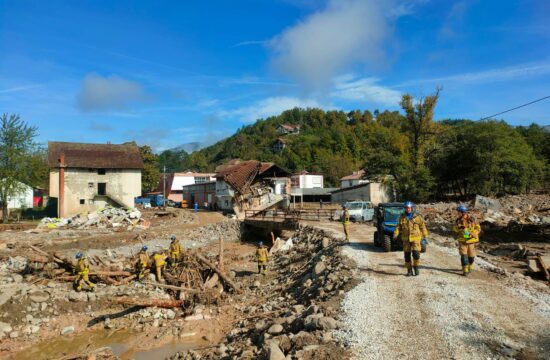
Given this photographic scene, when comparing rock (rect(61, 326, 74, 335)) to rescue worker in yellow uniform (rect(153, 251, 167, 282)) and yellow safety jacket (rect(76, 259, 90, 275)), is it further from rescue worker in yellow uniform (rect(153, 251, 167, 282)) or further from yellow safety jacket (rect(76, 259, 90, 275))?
rescue worker in yellow uniform (rect(153, 251, 167, 282))

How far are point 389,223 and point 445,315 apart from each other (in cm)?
625

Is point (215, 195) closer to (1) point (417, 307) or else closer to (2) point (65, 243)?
(2) point (65, 243)

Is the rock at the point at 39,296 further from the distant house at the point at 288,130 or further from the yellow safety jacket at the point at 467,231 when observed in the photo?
the distant house at the point at 288,130

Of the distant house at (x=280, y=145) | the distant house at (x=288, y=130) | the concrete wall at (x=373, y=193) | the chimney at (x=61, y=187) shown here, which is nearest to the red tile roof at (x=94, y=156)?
the chimney at (x=61, y=187)

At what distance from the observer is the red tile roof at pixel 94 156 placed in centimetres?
3753

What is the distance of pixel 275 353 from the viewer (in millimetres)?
6805

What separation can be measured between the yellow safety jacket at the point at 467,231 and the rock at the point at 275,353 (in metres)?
6.33

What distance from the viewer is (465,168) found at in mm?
45156

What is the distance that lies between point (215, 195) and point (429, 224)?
27673mm

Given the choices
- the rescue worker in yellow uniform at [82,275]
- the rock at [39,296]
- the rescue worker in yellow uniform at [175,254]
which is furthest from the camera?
the rescue worker in yellow uniform at [175,254]

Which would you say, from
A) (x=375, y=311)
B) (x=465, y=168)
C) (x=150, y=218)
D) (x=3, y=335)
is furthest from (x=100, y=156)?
(x=465, y=168)

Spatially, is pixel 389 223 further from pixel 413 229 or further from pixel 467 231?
pixel 467 231

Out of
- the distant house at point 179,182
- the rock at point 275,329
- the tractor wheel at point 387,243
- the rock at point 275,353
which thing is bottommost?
the rock at point 275,329

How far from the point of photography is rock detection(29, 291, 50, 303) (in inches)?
535
